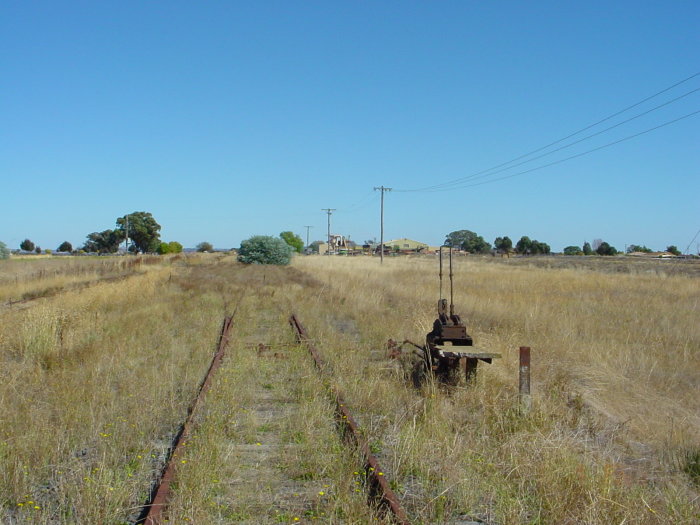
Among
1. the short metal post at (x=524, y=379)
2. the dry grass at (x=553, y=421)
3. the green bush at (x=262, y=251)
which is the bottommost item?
the dry grass at (x=553, y=421)

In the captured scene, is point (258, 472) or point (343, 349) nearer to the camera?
point (258, 472)

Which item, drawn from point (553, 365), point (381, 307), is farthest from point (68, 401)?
point (381, 307)

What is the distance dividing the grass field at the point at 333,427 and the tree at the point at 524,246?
13289 centimetres

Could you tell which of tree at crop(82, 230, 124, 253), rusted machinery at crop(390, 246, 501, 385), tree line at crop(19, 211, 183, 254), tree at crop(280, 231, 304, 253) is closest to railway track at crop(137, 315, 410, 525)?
rusted machinery at crop(390, 246, 501, 385)

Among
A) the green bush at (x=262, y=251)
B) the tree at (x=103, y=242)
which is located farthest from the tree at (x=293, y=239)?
the green bush at (x=262, y=251)

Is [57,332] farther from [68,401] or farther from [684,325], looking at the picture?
[684,325]

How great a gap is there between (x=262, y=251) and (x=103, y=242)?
85.8 metres

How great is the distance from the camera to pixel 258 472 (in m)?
4.95

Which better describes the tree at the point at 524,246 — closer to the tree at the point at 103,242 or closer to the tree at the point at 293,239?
the tree at the point at 293,239

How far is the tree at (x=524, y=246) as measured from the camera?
141625 millimetres

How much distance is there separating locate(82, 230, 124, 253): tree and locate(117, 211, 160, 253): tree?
431 inches

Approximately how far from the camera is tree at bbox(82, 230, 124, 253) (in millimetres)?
126438

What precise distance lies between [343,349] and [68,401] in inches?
196

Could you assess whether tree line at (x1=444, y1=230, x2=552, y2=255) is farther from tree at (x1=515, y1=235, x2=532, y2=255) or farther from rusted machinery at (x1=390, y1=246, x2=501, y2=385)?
rusted machinery at (x1=390, y1=246, x2=501, y2=385)
